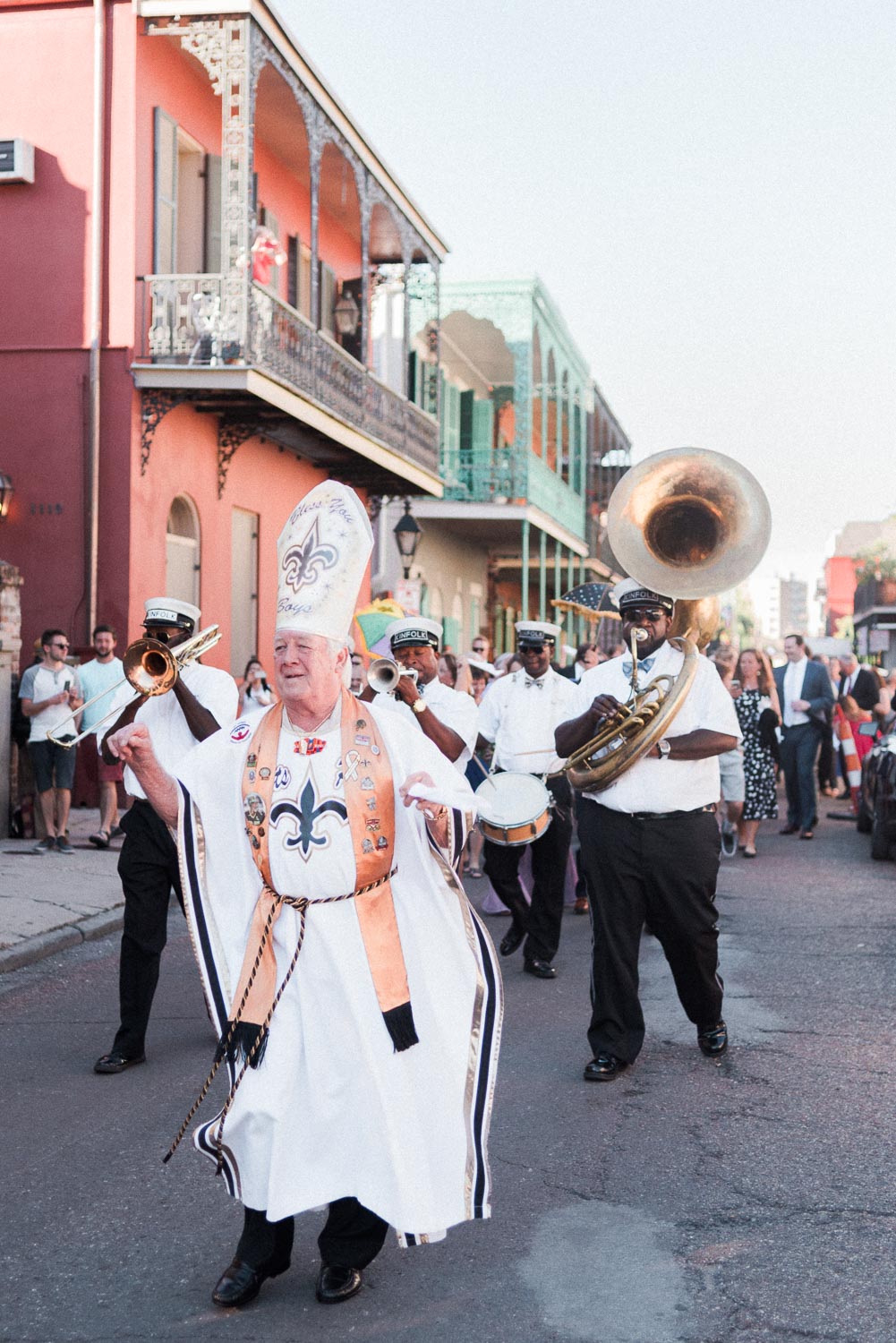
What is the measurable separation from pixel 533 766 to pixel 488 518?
61.3 ft

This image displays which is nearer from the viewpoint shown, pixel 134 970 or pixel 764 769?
pixel 134 970

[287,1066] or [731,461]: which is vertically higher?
[731,461]

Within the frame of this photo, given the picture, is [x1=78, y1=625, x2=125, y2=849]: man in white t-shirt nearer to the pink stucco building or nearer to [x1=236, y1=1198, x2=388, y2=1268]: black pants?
the pink stucco building

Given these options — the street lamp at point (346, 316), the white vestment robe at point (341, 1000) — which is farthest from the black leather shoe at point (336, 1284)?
the street lamp at point (346, 316)

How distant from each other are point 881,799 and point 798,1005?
6.18m

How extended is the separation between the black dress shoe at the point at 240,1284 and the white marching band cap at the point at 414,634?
12.0ft

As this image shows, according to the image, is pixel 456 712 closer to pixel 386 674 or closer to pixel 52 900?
pixel 386 674

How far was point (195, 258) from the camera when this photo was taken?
17.3 m

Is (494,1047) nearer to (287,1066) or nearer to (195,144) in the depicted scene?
(287,1066)

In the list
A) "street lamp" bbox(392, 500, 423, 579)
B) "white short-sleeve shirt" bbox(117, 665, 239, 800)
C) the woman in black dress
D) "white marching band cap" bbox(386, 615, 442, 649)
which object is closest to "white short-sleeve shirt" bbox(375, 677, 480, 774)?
"white marching band cap" bbox(386, 615, 442, 649)

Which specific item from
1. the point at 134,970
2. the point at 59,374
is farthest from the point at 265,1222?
the point at 59,374

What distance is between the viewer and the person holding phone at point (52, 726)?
12531 mm

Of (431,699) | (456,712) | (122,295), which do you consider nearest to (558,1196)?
(456,712)

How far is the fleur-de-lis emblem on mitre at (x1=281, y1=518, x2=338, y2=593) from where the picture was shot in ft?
13.1
